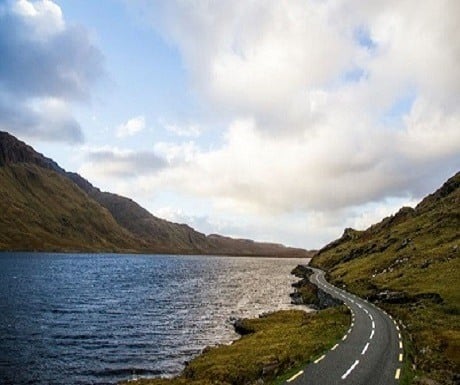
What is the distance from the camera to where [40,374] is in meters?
49.0

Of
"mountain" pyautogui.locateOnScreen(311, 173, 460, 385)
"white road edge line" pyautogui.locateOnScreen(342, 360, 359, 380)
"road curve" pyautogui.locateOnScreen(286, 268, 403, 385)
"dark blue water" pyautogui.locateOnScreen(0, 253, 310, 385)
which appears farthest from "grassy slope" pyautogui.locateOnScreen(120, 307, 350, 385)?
"mountain" pyautogui.locateOnScreen(311, 173, 460, 385)

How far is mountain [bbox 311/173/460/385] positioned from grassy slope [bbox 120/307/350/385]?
8.28m

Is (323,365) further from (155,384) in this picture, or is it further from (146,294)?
(146,294)

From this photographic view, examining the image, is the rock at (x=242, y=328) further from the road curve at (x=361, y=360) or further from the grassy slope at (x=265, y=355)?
the road curve at (x=361, y=360)

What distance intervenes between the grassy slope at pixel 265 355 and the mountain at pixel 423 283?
8285mm

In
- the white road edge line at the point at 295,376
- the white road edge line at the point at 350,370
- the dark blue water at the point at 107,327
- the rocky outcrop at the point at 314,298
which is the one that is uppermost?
the rocky outcrop at the point at 314,298

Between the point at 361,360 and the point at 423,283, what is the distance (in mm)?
54863

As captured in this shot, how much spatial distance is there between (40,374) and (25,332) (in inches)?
932

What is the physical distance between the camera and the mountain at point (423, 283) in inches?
1586

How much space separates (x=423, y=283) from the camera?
87562 millimetres

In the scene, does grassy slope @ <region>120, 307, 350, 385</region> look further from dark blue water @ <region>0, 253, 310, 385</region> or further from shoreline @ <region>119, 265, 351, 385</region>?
dark blue water @ <region>0, 253, 310, 385</region>

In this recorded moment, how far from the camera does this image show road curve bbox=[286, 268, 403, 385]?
109ft

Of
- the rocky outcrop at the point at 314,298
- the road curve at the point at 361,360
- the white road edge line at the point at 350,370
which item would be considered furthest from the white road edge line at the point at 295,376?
the rocky outcrop at the point at 314,298

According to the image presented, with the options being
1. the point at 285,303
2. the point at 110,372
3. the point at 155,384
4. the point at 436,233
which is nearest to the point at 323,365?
the point at 155,384
